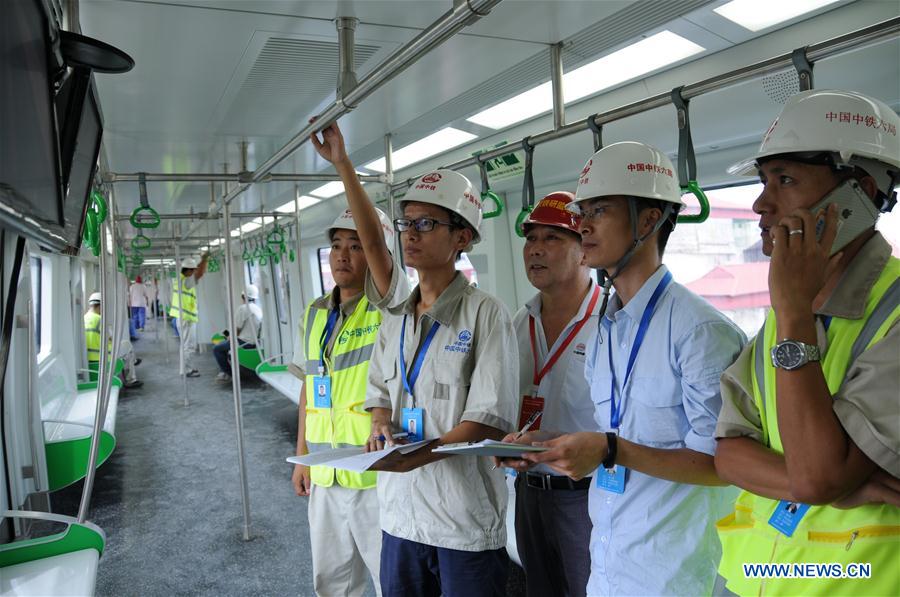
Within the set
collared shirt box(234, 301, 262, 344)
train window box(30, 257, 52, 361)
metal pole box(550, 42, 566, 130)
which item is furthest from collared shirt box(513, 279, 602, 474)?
collared shirt box(234, 301, 262, 344)

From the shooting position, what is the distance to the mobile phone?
1.20 metres

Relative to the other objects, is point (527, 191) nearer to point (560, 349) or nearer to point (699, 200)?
point (560, 349)

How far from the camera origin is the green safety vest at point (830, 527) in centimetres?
110

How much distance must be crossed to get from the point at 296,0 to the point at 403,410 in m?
1.62

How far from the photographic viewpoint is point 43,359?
6.74 meters

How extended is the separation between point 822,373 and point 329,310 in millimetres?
2301

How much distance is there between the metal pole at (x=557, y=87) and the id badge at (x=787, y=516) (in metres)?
1.79

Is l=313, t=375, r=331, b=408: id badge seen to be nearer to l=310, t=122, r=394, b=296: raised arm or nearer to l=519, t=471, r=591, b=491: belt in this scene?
l=310, t=122, r=394, b=296: raised arm

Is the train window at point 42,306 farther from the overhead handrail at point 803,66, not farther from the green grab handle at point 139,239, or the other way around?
the overhead handrail at point 803,66

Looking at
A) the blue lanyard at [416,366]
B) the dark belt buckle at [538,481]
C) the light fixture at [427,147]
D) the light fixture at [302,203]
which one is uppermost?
the light fixture at [302,203]

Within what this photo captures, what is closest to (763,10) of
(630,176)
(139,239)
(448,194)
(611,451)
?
(630,176)

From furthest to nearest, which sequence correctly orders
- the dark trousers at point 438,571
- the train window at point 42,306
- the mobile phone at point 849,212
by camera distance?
the train window at point 42,306
the dark trousers at point 438,571
the mobile phone at point 849,212

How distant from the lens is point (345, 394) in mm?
2764

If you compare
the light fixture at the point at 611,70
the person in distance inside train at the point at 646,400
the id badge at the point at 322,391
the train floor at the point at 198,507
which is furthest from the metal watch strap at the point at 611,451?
the train floor at the point at 198,507
